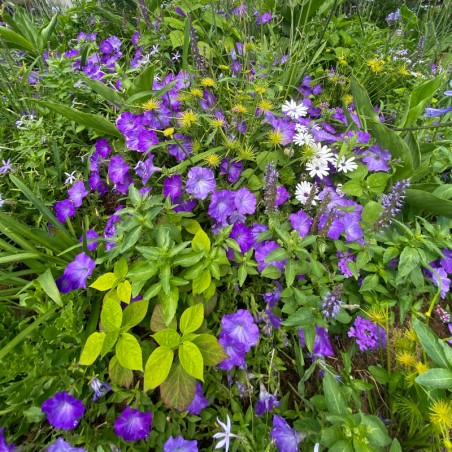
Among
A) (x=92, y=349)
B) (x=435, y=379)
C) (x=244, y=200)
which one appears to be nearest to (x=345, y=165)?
(x=244, y=200)

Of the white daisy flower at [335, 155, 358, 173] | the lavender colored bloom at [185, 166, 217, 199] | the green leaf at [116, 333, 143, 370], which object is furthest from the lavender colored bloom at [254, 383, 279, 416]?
the white daisy flower at [335, 155, 358, 173]

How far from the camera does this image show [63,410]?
1.00 meters

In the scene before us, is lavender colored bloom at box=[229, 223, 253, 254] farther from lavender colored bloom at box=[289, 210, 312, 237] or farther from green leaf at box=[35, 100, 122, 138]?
green leaf at box=[35, 100, 122, 138]

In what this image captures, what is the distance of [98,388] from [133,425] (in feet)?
0.51

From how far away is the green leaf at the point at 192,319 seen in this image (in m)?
1.09

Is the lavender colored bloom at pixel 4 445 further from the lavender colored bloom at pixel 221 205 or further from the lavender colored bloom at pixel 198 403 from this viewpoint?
the lavender colored bloom at pixel 221 205

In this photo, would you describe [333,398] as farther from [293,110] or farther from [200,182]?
[293,110]

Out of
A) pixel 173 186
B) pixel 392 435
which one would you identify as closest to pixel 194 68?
pixel 173 186

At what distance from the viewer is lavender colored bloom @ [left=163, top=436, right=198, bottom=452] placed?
38.1 inches

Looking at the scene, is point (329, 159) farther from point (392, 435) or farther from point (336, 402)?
point (392, 435)

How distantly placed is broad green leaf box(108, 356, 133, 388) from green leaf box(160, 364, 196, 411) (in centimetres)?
11

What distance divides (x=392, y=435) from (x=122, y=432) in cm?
86

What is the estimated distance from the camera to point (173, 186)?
1.42 m

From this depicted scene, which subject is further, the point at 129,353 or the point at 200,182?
the point at 200,182
